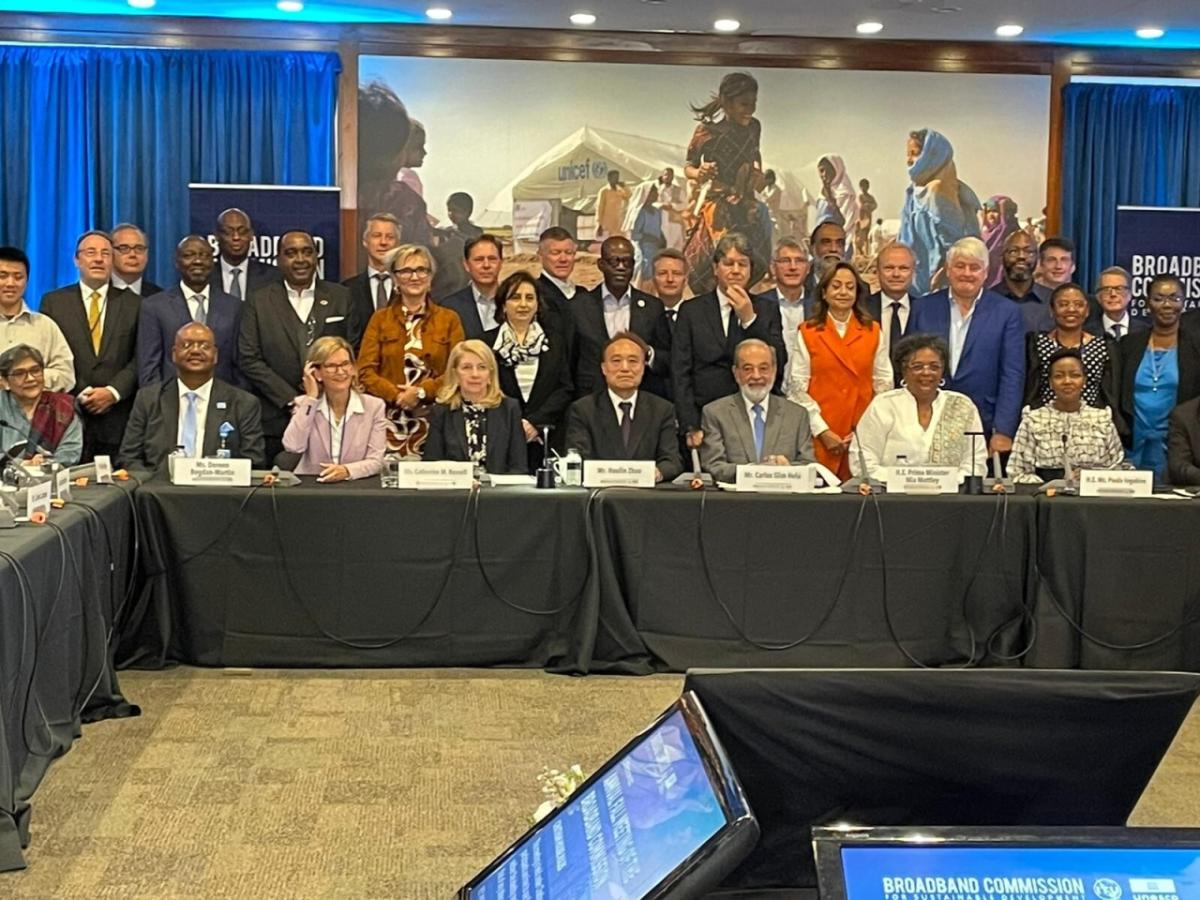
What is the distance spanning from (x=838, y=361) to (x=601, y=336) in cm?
98

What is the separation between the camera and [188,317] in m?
5.71

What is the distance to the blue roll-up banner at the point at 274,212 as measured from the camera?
23.4 ft

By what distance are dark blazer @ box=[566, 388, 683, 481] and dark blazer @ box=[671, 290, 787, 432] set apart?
0.48 m

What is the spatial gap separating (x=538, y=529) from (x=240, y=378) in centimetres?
189

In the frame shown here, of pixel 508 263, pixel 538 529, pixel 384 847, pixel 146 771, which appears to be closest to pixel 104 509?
pixel 146 771

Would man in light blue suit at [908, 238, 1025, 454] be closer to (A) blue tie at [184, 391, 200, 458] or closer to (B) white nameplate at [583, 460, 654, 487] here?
(B) white nameplate at [583, 460, 654, 487]

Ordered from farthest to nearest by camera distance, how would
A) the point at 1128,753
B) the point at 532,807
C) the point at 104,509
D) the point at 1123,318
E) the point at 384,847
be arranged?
the point at 1123,318 < the point at 104,509 < the point at 532,807 < the point at 384,847 < the point at 1128,753

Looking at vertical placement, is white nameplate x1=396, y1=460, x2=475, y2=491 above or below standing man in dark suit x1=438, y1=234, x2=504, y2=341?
below

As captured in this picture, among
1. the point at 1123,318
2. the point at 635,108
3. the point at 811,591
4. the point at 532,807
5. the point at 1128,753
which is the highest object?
Answer: the point at 635,108

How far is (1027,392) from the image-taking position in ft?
19.4

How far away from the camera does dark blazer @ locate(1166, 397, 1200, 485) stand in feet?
17.0

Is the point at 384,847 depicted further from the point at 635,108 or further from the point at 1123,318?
the point at 635,108

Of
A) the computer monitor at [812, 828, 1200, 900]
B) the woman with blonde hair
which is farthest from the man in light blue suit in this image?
the computer monitor at [812, 828, 1200, 900]

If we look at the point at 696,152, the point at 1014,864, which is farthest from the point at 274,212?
the point at 1014,864
